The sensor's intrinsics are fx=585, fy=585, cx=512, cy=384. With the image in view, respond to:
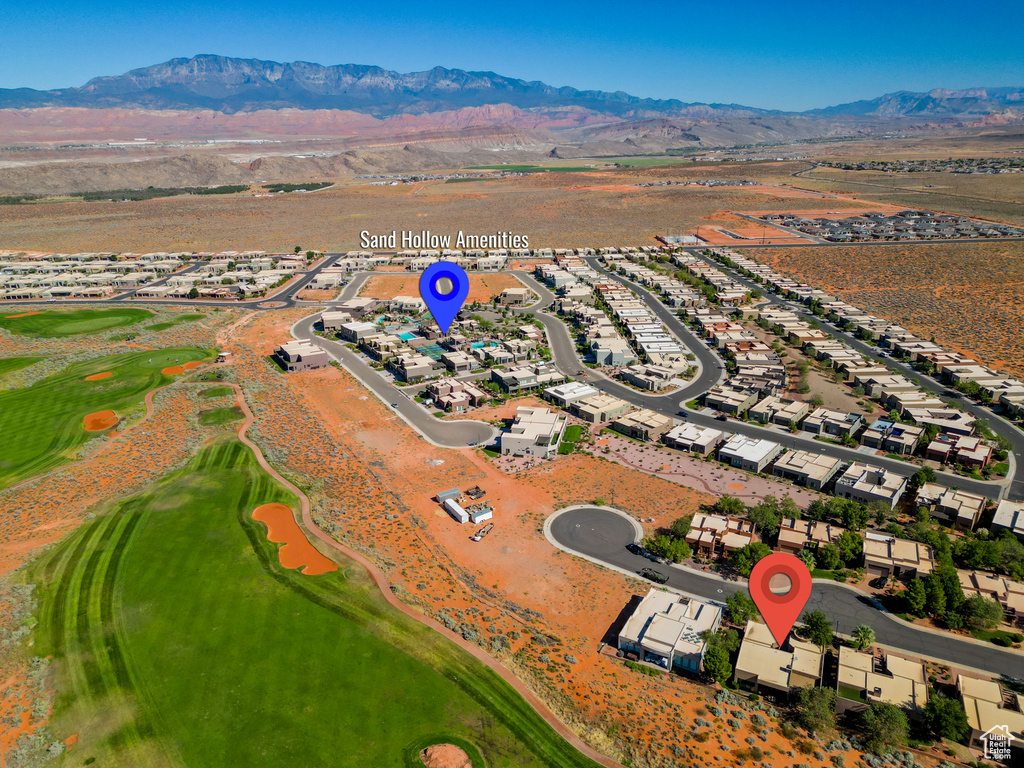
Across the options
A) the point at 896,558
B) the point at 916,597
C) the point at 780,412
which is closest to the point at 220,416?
the point at 780,412

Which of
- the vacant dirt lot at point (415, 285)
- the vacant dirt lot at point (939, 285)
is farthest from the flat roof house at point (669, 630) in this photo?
the vacant dirt lot at point (415, 285)

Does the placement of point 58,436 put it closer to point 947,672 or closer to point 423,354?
point 423,354

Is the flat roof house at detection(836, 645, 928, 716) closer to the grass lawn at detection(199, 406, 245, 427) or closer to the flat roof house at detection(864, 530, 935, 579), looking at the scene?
the flat roof house at detection(864, 530, 935, 579)

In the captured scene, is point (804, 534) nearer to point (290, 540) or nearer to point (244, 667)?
point (290, 540)

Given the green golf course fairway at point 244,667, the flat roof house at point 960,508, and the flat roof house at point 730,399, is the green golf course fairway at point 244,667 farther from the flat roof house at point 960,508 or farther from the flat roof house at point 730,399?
the flat roof house at point 730,399

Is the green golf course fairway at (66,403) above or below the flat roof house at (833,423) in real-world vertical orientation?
below

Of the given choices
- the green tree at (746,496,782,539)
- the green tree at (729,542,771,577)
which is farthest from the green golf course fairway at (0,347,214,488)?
the green tree at (746,496,782,539)
